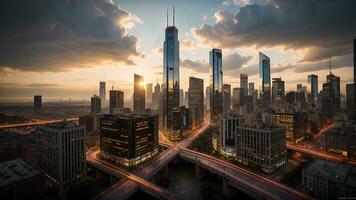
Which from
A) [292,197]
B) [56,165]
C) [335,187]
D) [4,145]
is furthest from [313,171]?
[4,145]

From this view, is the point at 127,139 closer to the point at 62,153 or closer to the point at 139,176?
the point at 139,176

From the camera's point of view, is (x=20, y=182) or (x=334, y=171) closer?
(x=20, y=182)

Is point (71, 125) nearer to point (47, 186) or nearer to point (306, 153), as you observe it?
point (47, 186)

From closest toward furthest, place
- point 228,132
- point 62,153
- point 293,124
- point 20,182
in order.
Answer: point 20,182, point 62,153, point 228,132, point 293,124

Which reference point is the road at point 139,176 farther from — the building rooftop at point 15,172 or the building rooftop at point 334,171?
the building rooftop at point 334,171

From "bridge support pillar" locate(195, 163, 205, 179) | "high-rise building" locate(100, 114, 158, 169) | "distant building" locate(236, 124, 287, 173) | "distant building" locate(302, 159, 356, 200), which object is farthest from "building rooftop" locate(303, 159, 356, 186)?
"high-rise building" locate(100, 114, 158, 169)

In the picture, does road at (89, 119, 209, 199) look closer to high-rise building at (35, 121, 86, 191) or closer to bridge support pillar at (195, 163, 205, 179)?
bridge support pillar at (195, 163, 205, 179)

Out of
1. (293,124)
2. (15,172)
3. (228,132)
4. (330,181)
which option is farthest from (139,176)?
(293,124)
